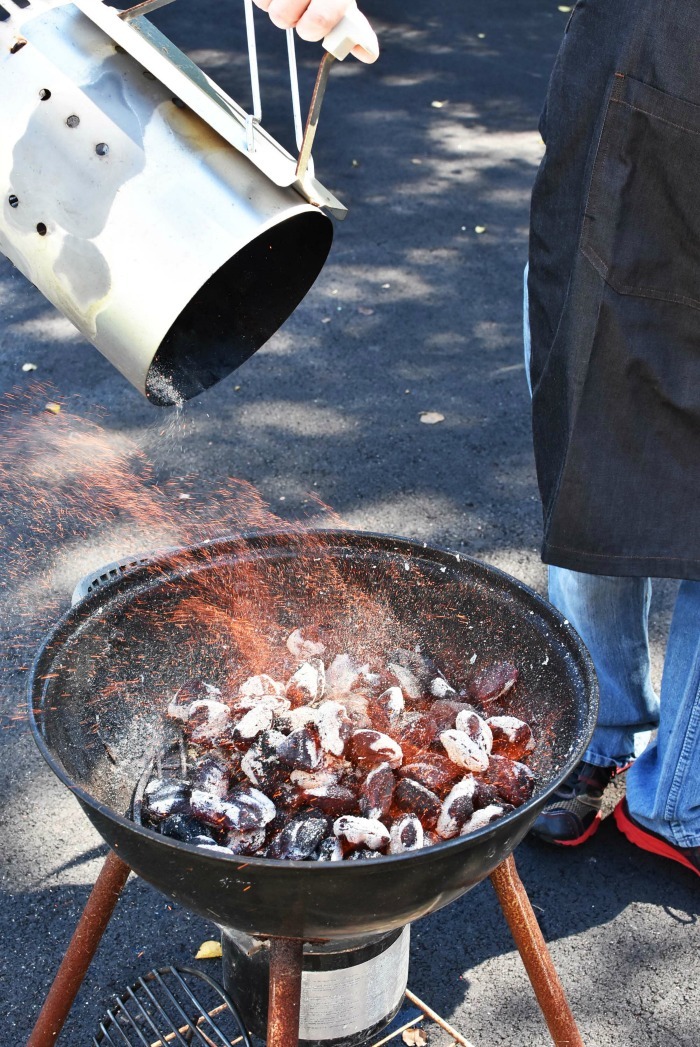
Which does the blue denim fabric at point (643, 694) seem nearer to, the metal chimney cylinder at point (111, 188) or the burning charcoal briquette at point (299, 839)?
the burning charcoal briquette at point (299, 839)

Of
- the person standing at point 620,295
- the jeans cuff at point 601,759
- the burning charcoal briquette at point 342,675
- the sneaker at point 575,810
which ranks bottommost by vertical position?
the sneaker at point 575,810

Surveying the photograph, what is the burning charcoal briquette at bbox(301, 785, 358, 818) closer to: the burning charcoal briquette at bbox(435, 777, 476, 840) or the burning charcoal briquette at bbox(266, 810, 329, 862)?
the burning charcoal briquette at bbox(266, 810, 329, 862)

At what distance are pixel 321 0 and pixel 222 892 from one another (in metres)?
1.10

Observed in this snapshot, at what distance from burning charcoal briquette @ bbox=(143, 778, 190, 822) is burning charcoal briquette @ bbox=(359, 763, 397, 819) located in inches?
11.5

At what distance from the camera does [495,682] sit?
1.84 m

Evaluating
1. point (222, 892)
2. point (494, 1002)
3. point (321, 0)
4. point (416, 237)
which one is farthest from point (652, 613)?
point (416, 237)

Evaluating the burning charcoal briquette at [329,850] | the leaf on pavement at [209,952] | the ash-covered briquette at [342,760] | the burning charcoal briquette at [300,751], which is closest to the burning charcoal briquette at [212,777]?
the ash-covered briquette at [342,760]

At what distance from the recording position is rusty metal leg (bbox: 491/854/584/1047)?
63.5 inches

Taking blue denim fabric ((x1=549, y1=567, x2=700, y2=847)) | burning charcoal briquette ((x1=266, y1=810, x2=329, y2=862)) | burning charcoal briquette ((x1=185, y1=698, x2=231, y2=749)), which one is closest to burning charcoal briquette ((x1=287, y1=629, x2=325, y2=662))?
burning charcoal briquette ((x1=185, y1=698, x2=231, y2=749))

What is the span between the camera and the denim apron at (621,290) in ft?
5.18

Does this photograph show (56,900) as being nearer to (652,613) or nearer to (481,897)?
(481,897)

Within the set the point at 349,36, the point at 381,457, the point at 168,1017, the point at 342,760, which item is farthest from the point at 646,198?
the point at 381,457

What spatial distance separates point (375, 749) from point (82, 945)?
0.59 meters

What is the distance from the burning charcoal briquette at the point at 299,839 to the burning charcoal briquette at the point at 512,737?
0.36 meters
